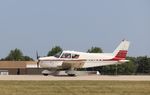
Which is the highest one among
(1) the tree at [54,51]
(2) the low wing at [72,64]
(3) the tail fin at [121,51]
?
(1) the tree at [54,51]

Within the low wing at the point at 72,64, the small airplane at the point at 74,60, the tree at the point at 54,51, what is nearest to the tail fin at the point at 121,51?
the small airplane at the point at 74,60

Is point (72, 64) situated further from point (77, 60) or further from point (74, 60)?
point (77, 60)

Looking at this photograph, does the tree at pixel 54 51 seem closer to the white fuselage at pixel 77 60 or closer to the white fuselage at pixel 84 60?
the white fuselage at pixel 77 60

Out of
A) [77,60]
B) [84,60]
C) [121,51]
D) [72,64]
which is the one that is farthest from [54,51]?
[72,64]

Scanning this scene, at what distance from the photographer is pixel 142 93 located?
2214 centimetres

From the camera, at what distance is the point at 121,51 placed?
54.2 metres

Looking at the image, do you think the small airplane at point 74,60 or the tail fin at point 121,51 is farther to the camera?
the tail fin at point 121,51

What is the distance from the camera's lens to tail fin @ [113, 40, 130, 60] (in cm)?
5309

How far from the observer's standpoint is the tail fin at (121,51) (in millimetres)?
53094

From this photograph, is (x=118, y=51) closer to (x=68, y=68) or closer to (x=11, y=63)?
(x=68, y=68)

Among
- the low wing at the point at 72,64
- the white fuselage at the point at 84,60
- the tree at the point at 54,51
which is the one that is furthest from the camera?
the tree at the point at 54,51

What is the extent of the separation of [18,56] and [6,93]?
11153 centimetres

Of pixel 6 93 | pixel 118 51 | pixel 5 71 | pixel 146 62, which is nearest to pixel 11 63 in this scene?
pixel 5 71

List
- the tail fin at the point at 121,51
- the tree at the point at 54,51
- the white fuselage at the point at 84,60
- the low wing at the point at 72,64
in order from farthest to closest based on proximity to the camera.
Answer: the tree at the point at 54,51 < the tail fin at the point at 121,51 < the white fuselage at the point at 84,60 < the low wing at the point at 72,64
